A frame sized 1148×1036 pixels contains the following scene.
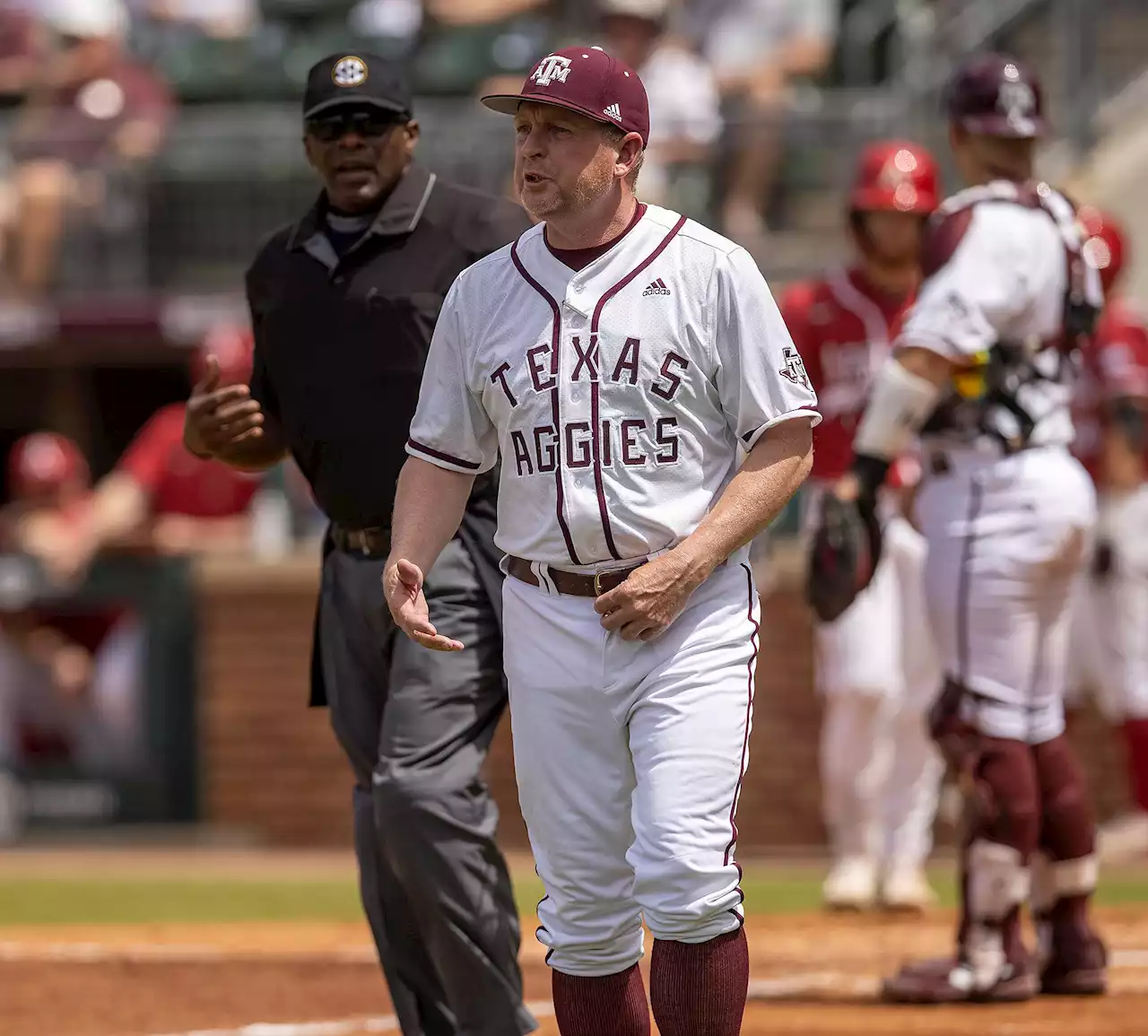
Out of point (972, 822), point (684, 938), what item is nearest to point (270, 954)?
point (972, 822)

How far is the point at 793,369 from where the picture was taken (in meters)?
4.21

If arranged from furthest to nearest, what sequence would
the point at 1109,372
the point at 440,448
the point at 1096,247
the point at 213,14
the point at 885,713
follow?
the point at 213,14
the point at 1109,372
the point at 885,713
the point at 1096,247
the point at 440,448

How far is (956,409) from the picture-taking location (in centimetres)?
607

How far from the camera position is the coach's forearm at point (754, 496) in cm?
411

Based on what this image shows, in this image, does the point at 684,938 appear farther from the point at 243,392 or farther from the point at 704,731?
the point at 243,392

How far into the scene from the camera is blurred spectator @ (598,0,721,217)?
493 inches

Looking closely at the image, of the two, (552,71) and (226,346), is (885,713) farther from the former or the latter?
(226,346)

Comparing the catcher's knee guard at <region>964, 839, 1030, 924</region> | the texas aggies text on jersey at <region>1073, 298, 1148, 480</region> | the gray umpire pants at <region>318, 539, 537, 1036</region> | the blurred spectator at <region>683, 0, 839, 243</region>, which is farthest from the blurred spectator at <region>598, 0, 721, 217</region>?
the gray umpire pants at <region>318, 539, 537, 1036</region>

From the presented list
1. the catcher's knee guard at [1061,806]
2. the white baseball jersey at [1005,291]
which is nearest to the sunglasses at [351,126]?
the white baseball jersey at [1005,291]

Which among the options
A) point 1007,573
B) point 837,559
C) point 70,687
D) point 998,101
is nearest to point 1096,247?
point 998,101

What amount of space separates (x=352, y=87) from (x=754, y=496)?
159 centimetres

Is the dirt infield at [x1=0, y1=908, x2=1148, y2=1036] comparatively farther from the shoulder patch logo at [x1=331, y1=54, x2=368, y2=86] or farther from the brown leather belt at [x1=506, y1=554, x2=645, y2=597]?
the shoulder patch logo at [x1=331, y1=54, x2=368, y2=86]

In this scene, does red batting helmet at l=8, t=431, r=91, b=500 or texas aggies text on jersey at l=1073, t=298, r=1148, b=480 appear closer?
texas aggies text on jersey at l=1073, t=298, r=1148, b=480

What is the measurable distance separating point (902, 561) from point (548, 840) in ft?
14.3
